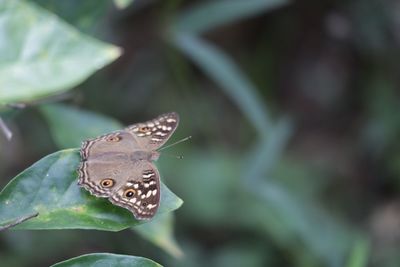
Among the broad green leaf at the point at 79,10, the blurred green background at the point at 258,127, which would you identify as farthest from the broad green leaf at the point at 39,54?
the blurred green background at the point at 258,127

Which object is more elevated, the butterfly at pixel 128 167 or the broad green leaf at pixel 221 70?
the butterfly at pixel 128 167

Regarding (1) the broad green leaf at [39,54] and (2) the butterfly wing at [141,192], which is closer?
(1) the broad green leaf at [39,54]

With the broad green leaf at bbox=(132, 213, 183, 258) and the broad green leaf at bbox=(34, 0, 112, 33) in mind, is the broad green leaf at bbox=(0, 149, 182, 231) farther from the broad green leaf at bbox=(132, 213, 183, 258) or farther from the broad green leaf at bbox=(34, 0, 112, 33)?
the broad green leaf at bbox=(34, 0, 112, 33)

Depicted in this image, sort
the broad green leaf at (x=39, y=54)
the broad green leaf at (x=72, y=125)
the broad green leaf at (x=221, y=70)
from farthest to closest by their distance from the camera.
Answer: the broad green leaf at (x=221, y=70) < the broad green leaf at (x=72, y=125) < the broad green leaf at (x=39, y=54)

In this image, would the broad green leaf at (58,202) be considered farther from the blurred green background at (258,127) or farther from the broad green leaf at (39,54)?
the blurred green background at (258,127)

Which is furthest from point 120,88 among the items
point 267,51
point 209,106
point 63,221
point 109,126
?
point 63,221

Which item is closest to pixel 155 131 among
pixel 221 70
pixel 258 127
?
pixel 221 70
